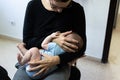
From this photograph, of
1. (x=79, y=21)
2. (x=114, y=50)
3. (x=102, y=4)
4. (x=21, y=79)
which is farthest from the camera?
(x=114, y=50)

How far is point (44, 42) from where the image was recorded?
4.77ft

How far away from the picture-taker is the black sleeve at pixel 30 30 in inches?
60.6

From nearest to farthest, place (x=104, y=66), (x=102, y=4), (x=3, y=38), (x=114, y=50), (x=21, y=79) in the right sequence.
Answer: (x=21, y=79)
(x=102, y=4)
(x=104, y=66)
(x=114, y=50)
(x=3, y=38)

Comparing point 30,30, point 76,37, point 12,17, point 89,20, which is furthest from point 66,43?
point 12,17

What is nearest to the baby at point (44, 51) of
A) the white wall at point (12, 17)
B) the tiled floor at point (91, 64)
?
the tiled floor at point (91, 64)

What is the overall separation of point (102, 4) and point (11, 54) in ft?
4.17

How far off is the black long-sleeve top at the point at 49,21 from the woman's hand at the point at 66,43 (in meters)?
0.09

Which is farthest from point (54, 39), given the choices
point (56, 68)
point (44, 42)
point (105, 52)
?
point (105, 52)

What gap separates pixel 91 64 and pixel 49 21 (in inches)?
49.0

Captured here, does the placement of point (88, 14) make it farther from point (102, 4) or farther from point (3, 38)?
point (3, 38)

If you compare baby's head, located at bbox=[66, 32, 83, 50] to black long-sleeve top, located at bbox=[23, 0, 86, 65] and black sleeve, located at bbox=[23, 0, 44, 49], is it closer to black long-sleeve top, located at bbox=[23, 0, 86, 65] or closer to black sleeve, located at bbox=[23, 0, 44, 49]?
black long-sleeve top, located at bbox=[23, 0, 86, 65]

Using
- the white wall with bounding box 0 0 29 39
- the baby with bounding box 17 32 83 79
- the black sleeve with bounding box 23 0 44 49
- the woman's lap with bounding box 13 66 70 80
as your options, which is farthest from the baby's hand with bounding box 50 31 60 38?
the white wall with bounding box 0 0 29 39

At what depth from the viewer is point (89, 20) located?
2.48 meters

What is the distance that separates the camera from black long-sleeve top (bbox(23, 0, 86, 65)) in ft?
5.01
